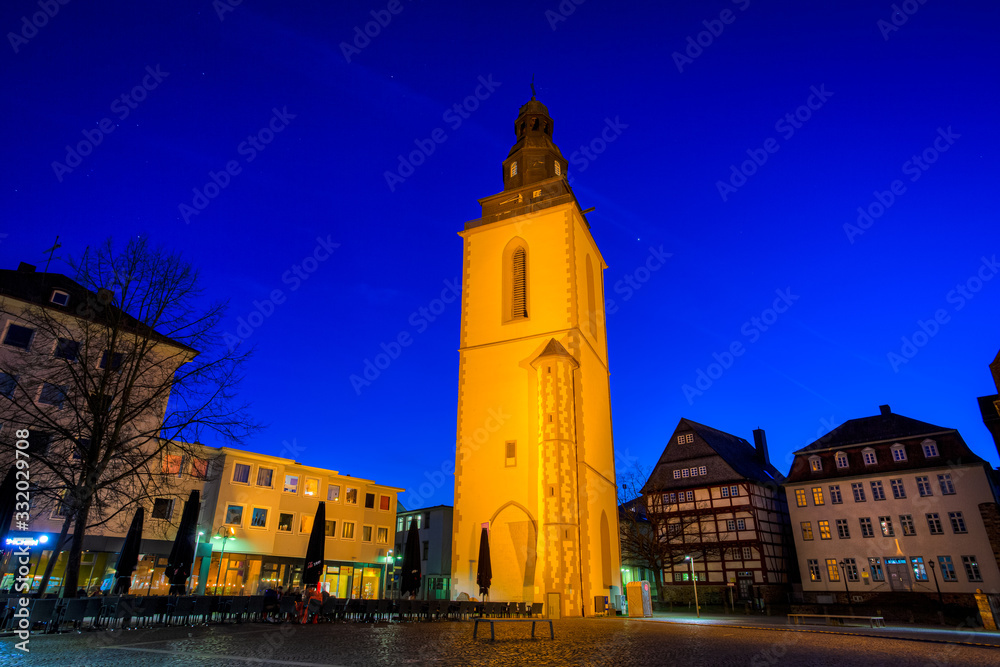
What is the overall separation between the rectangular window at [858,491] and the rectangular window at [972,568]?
19.0 feet

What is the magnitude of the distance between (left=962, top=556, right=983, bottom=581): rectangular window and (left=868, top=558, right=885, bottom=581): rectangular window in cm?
405

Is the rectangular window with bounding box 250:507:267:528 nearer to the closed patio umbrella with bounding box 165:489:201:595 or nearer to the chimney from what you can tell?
the closed patio umbrella with bounding box 165:489:201:595

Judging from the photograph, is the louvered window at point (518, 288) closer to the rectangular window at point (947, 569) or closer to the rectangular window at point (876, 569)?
the rectangular window at point (876, 569)

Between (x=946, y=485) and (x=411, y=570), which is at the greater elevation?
(x=946, y=485)

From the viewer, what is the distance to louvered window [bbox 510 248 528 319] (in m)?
29.4

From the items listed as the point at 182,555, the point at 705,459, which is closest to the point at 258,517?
the point at 182,555

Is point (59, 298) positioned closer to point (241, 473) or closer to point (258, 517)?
point (241, 473)

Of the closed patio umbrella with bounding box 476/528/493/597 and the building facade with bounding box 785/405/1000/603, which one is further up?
the building facade with bounding box 785/405/1000/603

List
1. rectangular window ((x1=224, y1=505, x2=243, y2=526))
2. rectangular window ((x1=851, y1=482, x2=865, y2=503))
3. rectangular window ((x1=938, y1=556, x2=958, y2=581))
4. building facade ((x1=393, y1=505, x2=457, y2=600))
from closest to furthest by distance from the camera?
rectangular window ((x1=938, y1=556, x2=958, y2=581)) → rectangular window ((x1=224, y1=505, x2=243, y2=526)) → rectangular window ((x1=851, y1=482, x2=865, y2=503)) → building facade ((x1=393, y1=505, x2=457, y2=600))

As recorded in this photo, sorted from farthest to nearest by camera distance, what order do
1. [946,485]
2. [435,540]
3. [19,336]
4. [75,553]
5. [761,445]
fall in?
[761,445], [435,540], [946,485], [19,336], [75,553]

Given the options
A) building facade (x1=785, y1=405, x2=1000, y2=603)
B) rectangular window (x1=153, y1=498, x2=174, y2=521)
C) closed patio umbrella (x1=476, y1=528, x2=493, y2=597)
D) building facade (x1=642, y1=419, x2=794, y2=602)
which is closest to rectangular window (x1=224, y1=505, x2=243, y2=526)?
rectangular window (x1=153, y1=498, x2=174, y2=521)

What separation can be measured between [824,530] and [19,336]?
45.2 m

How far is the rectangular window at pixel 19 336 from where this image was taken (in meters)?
27.1

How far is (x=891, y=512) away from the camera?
120 ft
